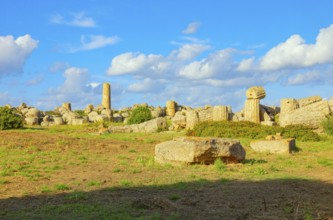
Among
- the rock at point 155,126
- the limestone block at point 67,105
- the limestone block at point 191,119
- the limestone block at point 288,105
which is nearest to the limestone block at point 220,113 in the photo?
the limestone block at point 191,119

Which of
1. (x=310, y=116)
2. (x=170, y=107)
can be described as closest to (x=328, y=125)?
(x=310, y=116)

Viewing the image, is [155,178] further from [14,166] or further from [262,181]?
[14,166]

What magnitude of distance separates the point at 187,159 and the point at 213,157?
936 millimetres

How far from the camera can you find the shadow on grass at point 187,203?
27.1ft

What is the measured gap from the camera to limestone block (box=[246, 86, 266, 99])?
34.0 meters

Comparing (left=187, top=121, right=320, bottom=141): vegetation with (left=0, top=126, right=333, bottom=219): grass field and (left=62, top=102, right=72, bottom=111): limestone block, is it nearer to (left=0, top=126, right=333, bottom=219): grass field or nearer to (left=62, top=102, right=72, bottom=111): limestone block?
(left=0, top=126, right=333, bottom=219): grass field

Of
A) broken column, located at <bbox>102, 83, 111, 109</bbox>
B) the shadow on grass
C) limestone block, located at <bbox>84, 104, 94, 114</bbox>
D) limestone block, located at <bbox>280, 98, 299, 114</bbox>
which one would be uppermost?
broken column, located at <bbox>102, 83, 111, 109</bbox>

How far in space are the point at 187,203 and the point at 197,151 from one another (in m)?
5.65

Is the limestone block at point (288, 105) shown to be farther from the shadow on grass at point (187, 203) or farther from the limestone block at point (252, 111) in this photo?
the shadow on grass at point (187, 203)

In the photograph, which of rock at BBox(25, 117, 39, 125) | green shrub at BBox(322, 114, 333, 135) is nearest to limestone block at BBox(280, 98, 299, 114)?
green shrub at BBox(322, 114, 333, 135)

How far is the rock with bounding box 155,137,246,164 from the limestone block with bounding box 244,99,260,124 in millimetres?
18559

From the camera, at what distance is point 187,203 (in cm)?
904

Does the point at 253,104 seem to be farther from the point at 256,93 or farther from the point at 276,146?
the point at 276,146

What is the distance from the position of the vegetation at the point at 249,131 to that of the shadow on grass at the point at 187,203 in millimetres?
14859
